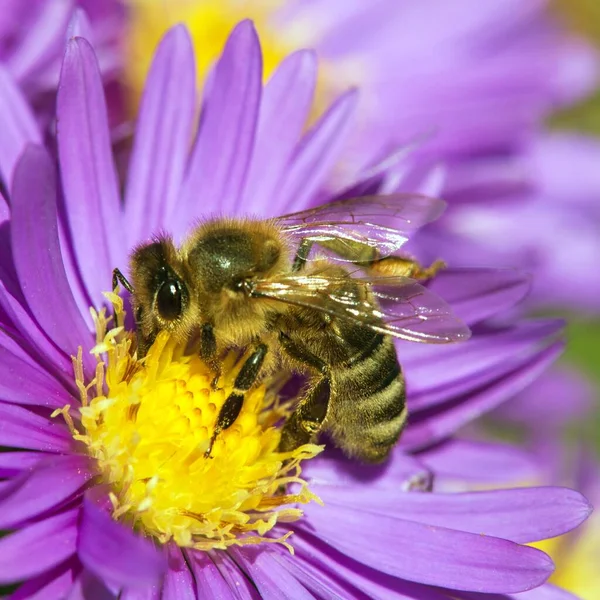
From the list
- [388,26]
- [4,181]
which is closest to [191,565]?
[4,181]

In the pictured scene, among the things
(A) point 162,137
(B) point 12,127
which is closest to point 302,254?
(A) point 162,137

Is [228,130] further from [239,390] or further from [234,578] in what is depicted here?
[234,578]

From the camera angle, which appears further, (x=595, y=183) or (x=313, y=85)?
(x=595, y=183)

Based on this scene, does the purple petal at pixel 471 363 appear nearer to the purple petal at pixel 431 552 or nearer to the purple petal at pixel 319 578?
the purple petal at pixel 431 552

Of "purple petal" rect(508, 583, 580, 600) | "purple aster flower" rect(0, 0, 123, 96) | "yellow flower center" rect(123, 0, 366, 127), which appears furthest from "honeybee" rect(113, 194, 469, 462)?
"yellow flower center" rect(123, 0, 366, 127)

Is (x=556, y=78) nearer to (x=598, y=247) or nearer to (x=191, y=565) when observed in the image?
(x=598, y=247)

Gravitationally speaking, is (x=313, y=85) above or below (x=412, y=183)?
above
